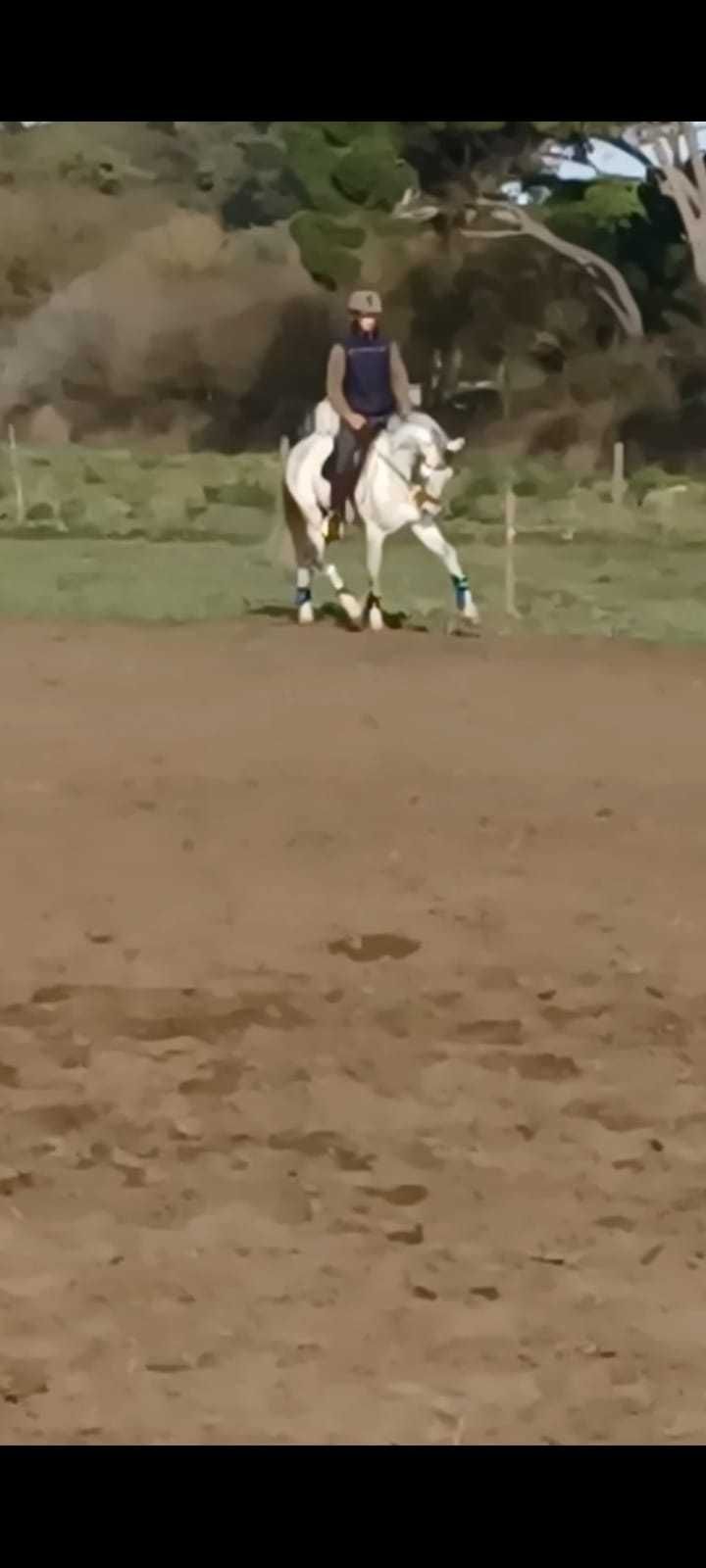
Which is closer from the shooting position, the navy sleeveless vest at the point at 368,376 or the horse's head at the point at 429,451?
the navy sleeveless vest at the point at 368,376

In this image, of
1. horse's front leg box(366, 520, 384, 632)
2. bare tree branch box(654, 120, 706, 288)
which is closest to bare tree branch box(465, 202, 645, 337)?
bare tree branch box(654, 120, 706, 288)

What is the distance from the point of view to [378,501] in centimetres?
473

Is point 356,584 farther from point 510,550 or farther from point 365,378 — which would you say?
point 365,378

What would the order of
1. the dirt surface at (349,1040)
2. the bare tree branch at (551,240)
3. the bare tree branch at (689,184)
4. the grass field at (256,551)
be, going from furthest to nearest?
1. the grass field at (256,551)
2. the bare tree branch at (551,240)
3. the bare tree branch at (689,184)
4. the dirt surface at (349,1040)

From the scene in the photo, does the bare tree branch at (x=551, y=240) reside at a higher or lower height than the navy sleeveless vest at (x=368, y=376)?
higher

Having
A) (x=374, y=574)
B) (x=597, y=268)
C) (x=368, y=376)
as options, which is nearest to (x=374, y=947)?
(x=374, y=574)

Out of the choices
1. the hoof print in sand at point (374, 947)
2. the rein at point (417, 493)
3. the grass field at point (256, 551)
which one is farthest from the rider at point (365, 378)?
the hoof print in sand at point (374, 947)

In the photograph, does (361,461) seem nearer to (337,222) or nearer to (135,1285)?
(337,222)

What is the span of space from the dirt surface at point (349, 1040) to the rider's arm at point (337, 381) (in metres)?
0.50

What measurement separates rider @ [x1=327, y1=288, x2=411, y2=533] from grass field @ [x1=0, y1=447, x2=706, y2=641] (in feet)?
0.72

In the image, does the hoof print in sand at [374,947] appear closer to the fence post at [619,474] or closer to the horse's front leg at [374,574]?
the horse's front leg at [374,574]

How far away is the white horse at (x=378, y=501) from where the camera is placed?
4531 mm

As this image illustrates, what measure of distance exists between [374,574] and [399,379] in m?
0.48

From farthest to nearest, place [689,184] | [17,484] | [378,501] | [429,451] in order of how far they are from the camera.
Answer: [378,501] → [429,451] → [17,484] → [689,184]
